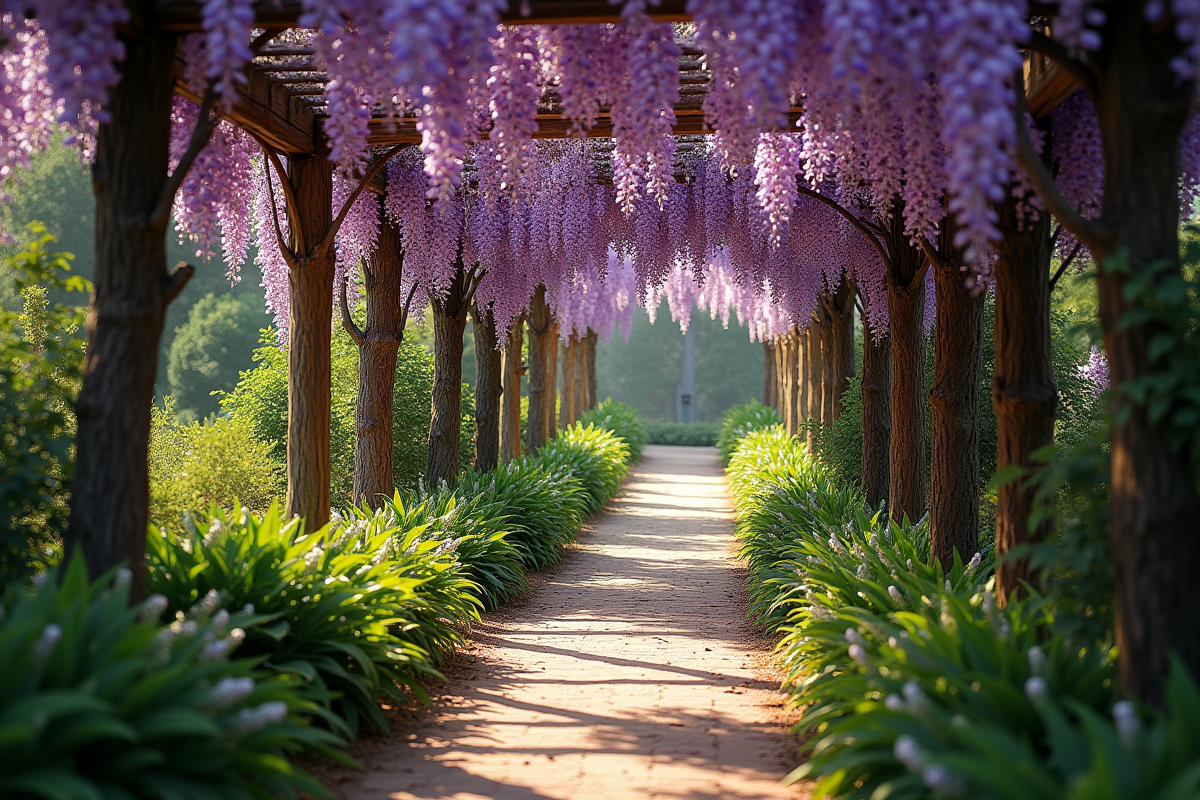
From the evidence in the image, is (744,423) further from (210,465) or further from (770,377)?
(210,465)

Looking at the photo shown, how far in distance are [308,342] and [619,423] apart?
56.1ft

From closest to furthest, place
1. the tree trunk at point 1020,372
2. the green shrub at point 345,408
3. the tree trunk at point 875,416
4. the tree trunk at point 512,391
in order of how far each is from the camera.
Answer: the tree trunk at point 1020,372 → the tree trunk at point 875,416 → the green shrub at point 345,408 → the tree trunk at point 512,391

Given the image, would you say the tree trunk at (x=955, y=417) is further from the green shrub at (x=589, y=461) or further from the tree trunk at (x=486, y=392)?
→ the green shrub at (x=589, y=461)

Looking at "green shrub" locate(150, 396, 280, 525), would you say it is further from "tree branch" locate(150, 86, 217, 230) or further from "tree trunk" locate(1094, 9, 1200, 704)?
"tree trunk" locate(1094, 9, 1200, 704)

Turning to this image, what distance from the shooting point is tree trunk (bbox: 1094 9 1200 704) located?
2.84 metres

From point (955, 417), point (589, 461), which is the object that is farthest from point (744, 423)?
point (955, 417)

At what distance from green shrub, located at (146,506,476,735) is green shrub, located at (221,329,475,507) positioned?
7356 millimetres

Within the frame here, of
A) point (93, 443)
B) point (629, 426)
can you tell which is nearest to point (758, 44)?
point (93, 443)

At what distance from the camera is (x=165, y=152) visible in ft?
12.1

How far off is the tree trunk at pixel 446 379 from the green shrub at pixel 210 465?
2.33 meters

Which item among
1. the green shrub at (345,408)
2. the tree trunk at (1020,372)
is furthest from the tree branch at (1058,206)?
the green shrub at (345,408)

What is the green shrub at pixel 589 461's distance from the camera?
12859mm

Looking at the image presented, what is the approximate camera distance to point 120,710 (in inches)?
105

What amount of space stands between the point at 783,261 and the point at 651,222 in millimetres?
1478
